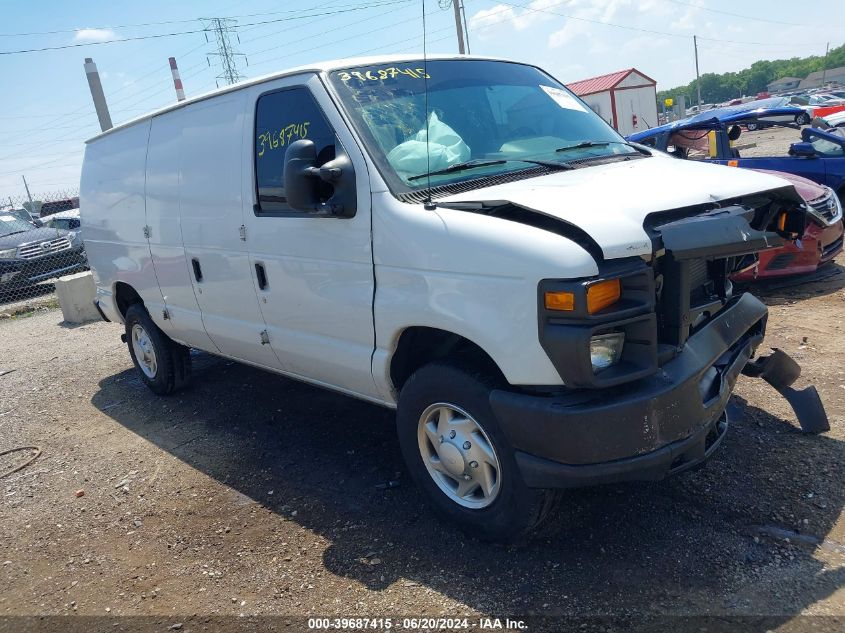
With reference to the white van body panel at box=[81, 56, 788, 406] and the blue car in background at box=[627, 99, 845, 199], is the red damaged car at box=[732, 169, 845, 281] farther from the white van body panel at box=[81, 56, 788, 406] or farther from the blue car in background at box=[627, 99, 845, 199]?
the white van body panel at box=[81, 56, 788, 406]

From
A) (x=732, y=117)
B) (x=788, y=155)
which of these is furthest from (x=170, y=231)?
(x=788, y=155)

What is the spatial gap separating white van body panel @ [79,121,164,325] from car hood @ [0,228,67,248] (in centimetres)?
890

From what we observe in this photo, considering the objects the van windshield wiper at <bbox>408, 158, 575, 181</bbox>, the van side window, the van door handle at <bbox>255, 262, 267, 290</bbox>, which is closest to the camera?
the van windshield wiper at <bbox>408, 158, 575, 181</bbox>

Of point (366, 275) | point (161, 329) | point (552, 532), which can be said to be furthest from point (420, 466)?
point (161, 329)

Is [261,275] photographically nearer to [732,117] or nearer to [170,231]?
[170,231]

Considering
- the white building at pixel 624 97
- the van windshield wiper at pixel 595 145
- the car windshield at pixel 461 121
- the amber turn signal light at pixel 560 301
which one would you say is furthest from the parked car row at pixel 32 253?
the white building at pixel 624 97

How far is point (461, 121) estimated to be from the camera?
146 inches

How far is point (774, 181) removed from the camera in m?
3.26

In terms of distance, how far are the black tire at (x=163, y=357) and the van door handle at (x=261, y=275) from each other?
86.2 inches

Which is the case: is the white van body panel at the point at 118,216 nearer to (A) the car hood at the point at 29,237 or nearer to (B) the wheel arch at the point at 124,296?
(B) the wheel arch at the point at 124,296

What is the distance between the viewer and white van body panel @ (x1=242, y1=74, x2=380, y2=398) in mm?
3457

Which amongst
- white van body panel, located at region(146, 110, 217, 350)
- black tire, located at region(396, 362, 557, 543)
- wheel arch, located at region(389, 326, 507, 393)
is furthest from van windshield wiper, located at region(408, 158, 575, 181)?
white van body panel, located at region(146, 110, 217, 350)

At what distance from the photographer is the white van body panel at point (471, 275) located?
266 centimetres

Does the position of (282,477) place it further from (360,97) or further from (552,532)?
(360,97)
